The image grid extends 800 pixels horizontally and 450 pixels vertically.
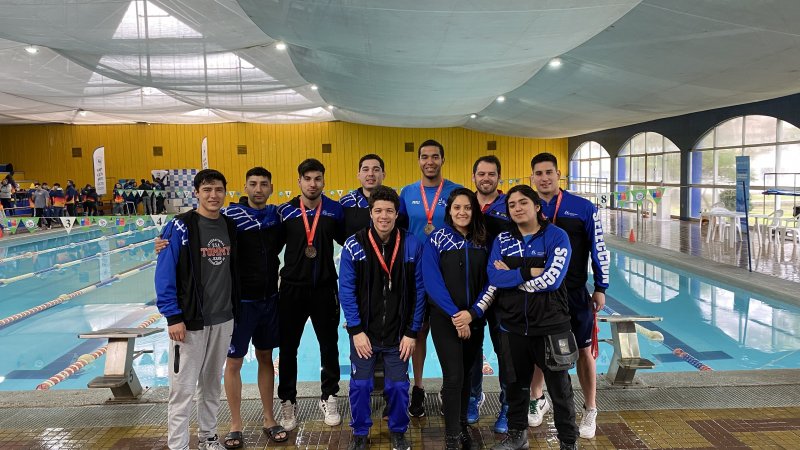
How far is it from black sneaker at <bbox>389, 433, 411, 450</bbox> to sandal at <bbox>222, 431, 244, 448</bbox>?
0.82 metres

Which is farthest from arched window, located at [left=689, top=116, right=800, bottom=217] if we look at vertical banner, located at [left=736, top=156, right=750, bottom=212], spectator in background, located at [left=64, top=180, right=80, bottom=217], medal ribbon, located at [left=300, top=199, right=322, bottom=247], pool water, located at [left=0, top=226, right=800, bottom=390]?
spectator in background, located at [left=64, top=180, right=80, bottom=217]

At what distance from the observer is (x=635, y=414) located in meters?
3.11

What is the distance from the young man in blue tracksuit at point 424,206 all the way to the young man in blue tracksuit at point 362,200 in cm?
23

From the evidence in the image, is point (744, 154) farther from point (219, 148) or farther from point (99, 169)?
point (219, 148)

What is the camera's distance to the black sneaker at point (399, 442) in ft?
8.88

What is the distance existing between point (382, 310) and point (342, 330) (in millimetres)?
4007

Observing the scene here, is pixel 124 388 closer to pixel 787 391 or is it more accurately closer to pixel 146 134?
pixel 787 391

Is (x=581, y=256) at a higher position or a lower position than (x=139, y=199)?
lower

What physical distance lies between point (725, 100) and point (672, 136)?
525 centimetres

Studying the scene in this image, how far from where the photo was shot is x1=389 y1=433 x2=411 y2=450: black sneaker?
2707 mm

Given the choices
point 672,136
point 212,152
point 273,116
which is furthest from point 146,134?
point 672,136

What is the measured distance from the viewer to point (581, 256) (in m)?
2.87

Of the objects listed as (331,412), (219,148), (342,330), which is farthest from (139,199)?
(331,412)

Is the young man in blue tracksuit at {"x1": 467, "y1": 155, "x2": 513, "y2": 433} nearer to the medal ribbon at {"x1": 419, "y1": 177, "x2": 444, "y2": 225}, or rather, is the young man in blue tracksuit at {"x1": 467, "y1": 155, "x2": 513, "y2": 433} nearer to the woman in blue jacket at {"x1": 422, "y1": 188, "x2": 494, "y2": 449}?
the woman in blue jacket at {"x1": 422, "y1": 188, "x2": 494, "y2": 449}
